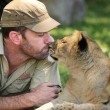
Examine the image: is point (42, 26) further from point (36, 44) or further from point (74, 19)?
point (74, 19)

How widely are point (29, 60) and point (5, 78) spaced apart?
0.87 ft

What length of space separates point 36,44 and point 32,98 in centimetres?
47

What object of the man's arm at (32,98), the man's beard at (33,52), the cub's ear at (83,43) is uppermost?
the cub's ear at (83,43)

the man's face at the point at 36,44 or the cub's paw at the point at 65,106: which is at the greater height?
the man's face at the point at 36,44

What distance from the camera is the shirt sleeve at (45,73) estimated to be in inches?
199

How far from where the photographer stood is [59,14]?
1413 cm

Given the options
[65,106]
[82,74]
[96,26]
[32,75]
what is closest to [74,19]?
[96,26]

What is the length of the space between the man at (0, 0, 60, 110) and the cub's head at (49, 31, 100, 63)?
0.30 feet

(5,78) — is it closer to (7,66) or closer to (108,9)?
(7,66)

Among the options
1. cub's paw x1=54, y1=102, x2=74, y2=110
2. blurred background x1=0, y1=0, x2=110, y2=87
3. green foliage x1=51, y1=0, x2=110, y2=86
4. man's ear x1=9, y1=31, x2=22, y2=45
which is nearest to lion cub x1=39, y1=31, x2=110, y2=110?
cub's paw x1=54, y1=102, x2=74, y2=110

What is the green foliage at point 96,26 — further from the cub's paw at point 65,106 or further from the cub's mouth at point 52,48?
the cub's paw at point 65,106

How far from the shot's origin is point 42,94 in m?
4.91

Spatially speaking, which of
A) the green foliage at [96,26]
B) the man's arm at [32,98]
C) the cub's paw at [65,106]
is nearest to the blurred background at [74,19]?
the green foliage at [96,26]

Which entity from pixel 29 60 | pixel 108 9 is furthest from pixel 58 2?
pixel 29 60
